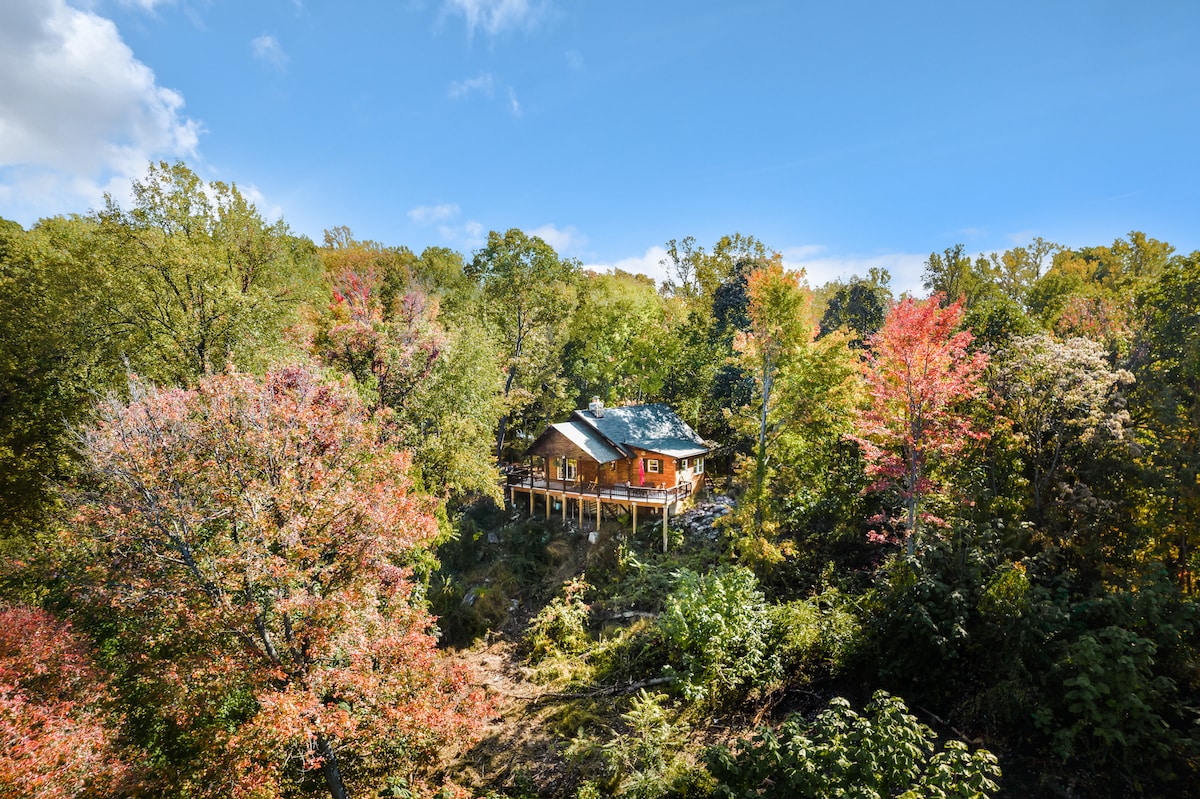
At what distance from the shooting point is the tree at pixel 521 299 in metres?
27.8

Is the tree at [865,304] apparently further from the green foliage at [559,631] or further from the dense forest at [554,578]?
the green foliage at [559,631]

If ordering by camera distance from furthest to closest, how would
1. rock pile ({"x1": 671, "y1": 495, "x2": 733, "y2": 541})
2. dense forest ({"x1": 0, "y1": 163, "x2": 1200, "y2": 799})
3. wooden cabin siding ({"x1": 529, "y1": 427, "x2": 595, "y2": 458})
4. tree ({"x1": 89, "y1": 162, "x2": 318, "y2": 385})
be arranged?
wooden cabin siding ({"x1": 529, "y1": 427, "x2": 595, "y2": 458}), rock pile ({"x1": 671, "y1": 495, "x2": 733, "y2": 541}), tree ({"x1": 89, "y1": 162, "x2": 318, "y2": 385}), dense forest ({"x1": 0, "y1": 163, "x2": 1200, "y2": 799})

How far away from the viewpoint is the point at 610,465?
2589 centimetres

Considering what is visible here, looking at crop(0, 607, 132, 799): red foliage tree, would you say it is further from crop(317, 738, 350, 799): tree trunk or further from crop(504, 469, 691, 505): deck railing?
crop(504, 469, 691, 505): deck railing

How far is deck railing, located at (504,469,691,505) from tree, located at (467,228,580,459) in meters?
3.16

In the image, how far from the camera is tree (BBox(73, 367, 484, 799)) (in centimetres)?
874

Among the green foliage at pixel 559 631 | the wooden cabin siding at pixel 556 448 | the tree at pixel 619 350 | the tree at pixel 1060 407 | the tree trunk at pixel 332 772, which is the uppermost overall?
the tree at pixel 619 350

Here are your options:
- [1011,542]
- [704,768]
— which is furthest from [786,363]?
[704,768]

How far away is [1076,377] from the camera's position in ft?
38.5

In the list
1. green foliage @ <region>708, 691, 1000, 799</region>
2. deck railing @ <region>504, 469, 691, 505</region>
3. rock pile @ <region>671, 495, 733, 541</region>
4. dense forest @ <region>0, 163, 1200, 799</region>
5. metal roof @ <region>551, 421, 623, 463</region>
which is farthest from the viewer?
metal roof @ <region>551, 421, 623, 463</region>

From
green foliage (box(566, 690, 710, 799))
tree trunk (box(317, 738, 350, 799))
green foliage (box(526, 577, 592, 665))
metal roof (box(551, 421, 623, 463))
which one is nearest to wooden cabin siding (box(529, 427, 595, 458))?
metal roof (box(551, 421, 623, 463))

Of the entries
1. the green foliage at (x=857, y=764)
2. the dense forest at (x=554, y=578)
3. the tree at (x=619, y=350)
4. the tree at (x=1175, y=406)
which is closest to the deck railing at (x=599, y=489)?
the dense forest at (x=554, y=578)

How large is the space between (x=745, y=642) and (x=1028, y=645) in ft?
17.0

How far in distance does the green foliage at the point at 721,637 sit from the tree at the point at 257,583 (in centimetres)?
486
